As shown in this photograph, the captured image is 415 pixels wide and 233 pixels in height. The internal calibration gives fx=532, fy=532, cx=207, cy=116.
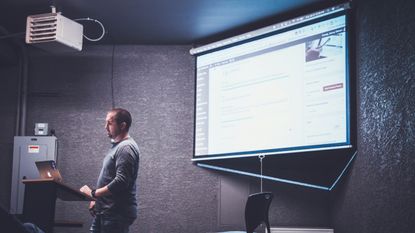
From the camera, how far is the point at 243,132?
436 cm

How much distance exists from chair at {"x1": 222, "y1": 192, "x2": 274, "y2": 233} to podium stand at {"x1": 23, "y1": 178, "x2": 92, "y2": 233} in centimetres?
96

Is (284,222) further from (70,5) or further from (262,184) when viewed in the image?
(70,5)

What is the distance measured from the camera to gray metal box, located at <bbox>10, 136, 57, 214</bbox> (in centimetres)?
Answer: 468

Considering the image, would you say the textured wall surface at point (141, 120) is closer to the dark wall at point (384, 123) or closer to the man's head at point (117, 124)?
the man's head at point (117, 124)

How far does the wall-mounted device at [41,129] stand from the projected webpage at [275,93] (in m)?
1.37

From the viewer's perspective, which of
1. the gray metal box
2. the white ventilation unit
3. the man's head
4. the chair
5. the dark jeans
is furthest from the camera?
the gray metal box

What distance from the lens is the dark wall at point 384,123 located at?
255cm

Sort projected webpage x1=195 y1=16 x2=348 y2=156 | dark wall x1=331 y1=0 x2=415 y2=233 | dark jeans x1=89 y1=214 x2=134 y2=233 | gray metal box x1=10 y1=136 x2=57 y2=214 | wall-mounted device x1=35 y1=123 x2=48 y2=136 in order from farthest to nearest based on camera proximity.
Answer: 1. wall-mounted device x1=35 y1=123 x2=48 y2=136
2. gray metal box x1=10 y1=136 x2=57 y2=214
3. projected webpage x1=195 y1=16 x2=348 y2=156
4. dark jeans x1=89 y1=214 x2=134 y2=233
5. dark wall x1=331 y1=0 x2=415 y2=233

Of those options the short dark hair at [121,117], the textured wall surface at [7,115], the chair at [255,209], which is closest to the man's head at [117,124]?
the short dark hair at [121,117]

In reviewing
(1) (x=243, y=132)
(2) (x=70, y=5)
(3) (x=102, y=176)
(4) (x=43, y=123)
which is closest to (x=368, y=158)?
(1) (x=243, y=132)

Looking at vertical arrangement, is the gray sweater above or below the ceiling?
below

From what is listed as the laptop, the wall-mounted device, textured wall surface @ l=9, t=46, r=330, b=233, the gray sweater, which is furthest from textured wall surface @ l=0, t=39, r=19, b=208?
Answer: the gray sweater

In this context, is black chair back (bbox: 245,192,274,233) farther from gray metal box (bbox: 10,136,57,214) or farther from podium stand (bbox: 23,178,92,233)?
gray metal box (bbox: 10,136,57,214)

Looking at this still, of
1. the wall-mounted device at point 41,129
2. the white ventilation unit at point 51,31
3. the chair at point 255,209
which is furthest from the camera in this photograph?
the wall-mounted device at point 41,129
